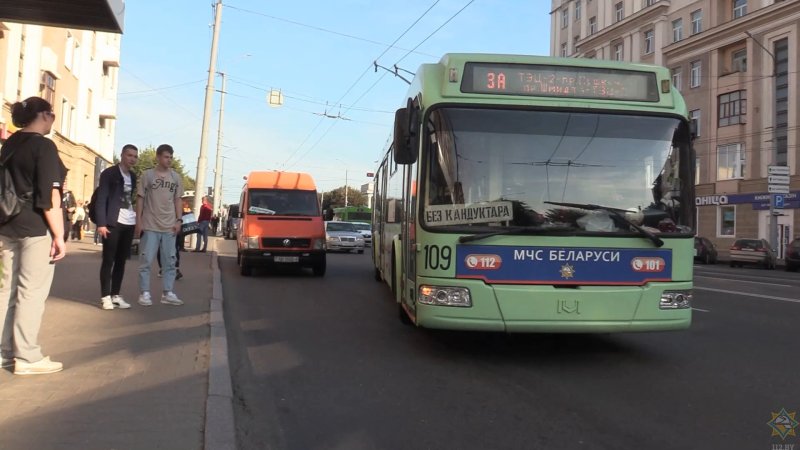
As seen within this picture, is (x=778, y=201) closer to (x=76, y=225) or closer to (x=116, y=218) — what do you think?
(x=76, y=225)

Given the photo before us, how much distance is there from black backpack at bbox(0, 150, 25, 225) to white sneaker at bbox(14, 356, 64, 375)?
107 centimetres

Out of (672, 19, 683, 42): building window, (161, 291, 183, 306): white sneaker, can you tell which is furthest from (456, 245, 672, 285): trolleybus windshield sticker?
(672, 19, 683, 42): building window

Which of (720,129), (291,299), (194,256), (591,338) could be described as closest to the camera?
(591,338)

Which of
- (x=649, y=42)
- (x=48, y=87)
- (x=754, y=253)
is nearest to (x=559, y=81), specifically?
(x=48, y=87)

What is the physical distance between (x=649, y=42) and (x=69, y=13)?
42677mm

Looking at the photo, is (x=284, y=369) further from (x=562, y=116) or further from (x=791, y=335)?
(x=791, y=335)

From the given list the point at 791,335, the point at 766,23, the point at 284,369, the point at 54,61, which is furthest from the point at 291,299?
the point at 766,23

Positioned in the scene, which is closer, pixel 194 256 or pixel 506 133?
pixel 506 133

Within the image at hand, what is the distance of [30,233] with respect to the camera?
15.1 feet

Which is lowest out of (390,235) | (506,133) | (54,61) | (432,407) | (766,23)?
(432,407)

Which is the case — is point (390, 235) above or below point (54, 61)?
below

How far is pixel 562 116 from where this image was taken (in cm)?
593

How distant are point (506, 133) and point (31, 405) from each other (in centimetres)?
430

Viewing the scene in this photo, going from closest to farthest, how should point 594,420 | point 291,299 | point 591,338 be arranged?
point 594,420, point 591,338, point 291,299
